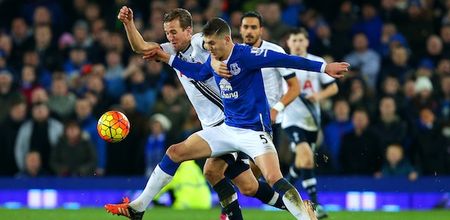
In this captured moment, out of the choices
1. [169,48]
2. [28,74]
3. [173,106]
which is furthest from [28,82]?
[169,48]

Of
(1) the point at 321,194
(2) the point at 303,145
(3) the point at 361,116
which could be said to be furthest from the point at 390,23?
(2) the point at 303,145

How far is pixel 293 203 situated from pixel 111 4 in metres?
11.5

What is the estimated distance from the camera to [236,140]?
1033 cm

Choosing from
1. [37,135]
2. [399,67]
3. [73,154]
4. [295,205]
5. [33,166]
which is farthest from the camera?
[399,67]

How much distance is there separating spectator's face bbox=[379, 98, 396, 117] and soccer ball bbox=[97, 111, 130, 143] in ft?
20.1

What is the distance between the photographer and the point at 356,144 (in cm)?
1650

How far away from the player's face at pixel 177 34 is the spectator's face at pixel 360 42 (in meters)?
7.74

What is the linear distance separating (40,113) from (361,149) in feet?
16.1

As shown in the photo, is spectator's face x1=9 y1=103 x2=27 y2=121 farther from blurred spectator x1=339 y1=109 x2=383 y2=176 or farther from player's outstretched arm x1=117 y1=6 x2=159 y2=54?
player's outstretched arm x1=117 y1=6 x2=159 y2=54

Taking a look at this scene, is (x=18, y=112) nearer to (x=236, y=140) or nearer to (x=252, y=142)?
(x=236, y=140)

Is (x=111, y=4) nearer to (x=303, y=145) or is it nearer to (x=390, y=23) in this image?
(x=390, y=23)

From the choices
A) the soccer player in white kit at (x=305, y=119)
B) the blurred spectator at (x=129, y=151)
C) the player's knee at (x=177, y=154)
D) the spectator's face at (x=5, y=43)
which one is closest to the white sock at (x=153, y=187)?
the player's knee at (x=177, y=154)

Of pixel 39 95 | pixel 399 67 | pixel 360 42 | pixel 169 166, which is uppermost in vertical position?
pixel 360 42

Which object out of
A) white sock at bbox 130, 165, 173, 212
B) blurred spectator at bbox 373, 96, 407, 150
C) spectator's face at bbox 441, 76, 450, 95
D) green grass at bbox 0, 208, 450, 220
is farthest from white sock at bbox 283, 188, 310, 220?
spectator's face at bbox 441, 76, 450, 95
